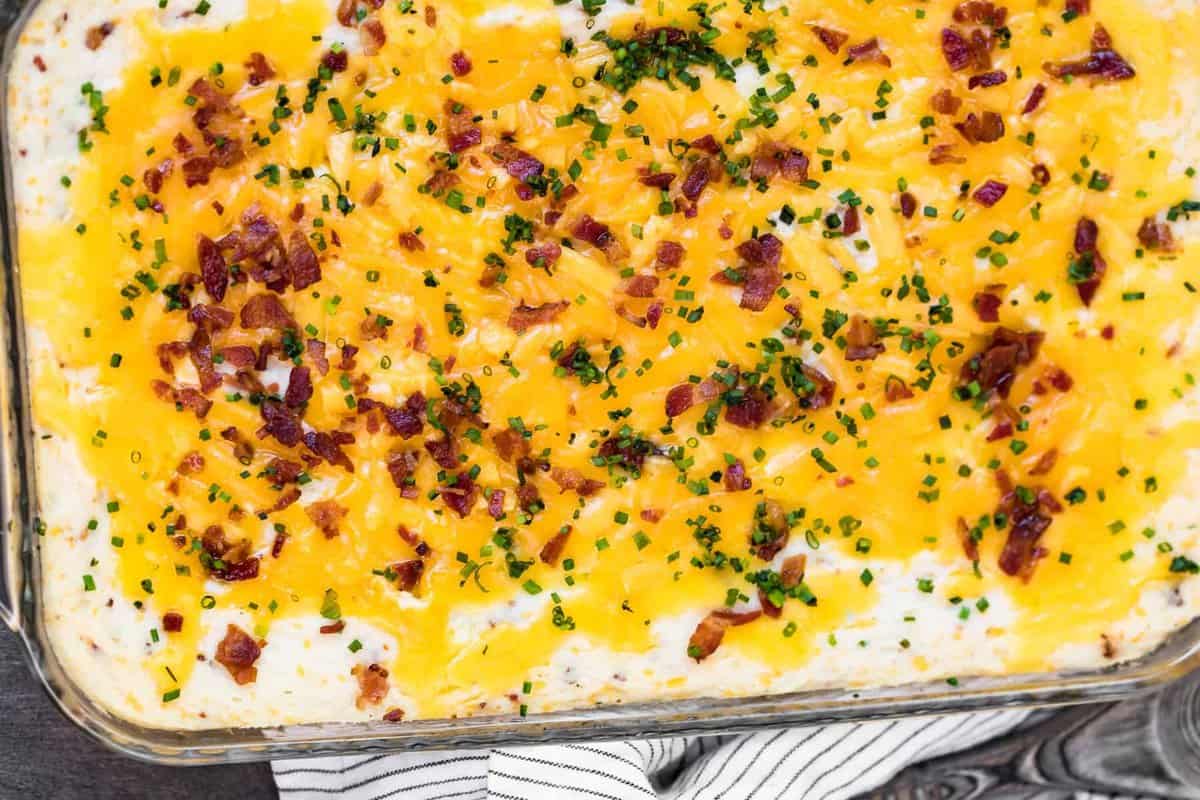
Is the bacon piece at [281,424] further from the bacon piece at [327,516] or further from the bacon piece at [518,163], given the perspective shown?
the bacon piece at [518,163]

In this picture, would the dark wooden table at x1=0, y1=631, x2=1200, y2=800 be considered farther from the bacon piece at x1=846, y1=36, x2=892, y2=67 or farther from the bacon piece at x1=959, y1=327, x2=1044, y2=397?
the bacon piece at x1=846, y1=36, x2=892, y2=67

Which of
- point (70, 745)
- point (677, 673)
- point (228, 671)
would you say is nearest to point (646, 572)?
point (677, 673)

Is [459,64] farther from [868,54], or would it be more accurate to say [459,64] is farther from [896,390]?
[896,390]

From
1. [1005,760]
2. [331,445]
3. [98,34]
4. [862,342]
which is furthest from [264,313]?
[1005,760]

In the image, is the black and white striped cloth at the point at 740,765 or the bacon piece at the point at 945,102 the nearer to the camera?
the bacon piece at the point at 945,102

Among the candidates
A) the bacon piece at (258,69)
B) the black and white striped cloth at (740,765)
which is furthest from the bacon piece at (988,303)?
the bacon piece at (258,69)

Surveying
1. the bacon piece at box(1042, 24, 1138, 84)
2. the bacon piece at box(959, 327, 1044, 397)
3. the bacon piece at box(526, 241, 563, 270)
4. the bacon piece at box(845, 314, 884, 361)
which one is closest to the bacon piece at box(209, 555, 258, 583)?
the bacon piece at box(526, 241, 563, 270)

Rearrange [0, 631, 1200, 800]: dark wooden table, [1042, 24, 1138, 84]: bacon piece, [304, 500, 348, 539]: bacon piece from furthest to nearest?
[0, 631, 1200, 800]: dark wooden table → [304, 500, 348, 539]: bacon piece → [1042, 24, 1138, 84]: bacon piece
